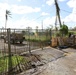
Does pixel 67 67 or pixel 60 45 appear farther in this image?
pixel 60 45

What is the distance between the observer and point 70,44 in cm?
2170

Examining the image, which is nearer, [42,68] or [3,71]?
[3,71]

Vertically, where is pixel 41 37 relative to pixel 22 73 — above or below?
above

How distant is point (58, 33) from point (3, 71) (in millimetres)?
15928

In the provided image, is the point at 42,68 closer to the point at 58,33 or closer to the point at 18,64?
the point at 18,64

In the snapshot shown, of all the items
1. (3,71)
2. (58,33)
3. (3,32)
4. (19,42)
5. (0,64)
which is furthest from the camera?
(19,42)

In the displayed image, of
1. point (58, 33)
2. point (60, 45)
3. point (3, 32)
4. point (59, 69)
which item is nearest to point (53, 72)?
point (59, 69)

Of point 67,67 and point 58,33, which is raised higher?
point 58,33

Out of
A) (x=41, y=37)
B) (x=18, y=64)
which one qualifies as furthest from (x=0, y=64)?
(x=41, y=37)

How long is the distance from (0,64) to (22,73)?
172 cm

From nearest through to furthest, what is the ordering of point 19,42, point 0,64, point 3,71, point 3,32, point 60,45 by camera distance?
point 3,71 < point 0,64 < point 3,32 < point 60,45 < point 19,42

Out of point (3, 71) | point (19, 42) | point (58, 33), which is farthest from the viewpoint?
point (19, 42)

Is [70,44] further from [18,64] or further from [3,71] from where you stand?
[3,71]

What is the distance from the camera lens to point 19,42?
86.7 ft
